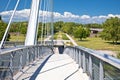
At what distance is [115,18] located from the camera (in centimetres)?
10694

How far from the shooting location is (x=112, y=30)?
98.6m

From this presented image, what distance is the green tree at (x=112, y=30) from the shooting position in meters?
98.8

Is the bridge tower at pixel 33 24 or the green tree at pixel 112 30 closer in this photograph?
the bridge tower at pixel 33 24

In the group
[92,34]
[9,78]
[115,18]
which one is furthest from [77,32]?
[9,78]

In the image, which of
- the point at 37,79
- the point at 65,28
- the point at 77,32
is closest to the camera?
the point at 37,79

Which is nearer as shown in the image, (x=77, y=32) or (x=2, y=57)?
(x=2, y=57)

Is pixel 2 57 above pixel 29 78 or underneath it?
above

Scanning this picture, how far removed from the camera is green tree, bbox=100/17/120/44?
3888 inches

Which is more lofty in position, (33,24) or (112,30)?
(33,24)

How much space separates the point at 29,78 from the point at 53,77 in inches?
32.6

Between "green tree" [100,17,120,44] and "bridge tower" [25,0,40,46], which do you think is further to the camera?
"green tree" [100,17,120,44]

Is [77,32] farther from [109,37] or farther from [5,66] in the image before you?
[5,66]

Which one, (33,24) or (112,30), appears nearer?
(33,24)

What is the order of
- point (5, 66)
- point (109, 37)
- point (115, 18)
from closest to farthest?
point (5, 66) → point (109, 37) → point (115, 18)
